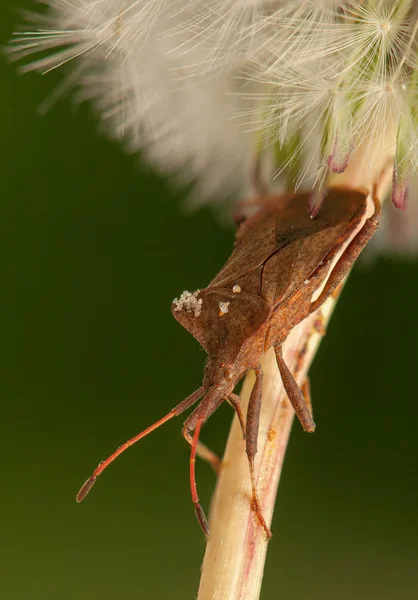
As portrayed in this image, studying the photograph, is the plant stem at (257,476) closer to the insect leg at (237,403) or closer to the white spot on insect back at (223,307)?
the insect leg at (237,403)

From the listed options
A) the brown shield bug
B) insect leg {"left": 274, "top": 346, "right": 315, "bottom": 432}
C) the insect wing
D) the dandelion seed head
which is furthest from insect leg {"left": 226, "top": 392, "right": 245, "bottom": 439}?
the dandelion seed head

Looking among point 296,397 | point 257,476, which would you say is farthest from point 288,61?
point 257,476

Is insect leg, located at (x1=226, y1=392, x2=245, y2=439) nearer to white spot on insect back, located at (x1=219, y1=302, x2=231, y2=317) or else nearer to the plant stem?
the plant stem

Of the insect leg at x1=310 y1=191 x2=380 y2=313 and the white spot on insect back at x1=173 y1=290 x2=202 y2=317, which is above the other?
the insect leg at x1=310 y1=191 x2=380 y2=313

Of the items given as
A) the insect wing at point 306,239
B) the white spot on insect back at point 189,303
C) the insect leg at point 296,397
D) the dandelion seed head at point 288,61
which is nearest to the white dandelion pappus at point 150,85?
the dandelion seed head at point 288,61

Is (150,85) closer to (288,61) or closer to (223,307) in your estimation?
(288,61)

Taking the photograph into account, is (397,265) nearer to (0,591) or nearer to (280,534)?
(280,534)

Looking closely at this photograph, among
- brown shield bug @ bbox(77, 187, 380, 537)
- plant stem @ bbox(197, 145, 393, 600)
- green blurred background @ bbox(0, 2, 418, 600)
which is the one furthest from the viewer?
green blurred background @ bbox(0, 2, 418, 600)
